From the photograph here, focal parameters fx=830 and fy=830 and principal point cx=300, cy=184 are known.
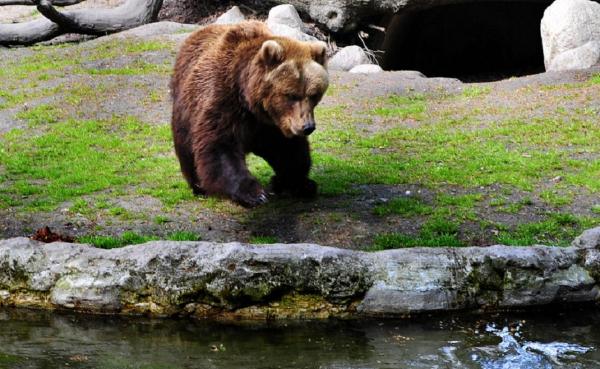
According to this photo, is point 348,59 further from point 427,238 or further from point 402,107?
point 427,238

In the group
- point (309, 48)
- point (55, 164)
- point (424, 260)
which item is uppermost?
point (309, 48)

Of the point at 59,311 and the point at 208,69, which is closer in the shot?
the point at 59,311

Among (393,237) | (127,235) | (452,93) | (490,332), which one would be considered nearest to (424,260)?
(490,332)

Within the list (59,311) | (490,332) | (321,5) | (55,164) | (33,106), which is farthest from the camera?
(321,5)

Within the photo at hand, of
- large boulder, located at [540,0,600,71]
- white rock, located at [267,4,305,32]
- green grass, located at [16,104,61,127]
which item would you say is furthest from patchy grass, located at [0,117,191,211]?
large boulder, located at [540,0,600,71]

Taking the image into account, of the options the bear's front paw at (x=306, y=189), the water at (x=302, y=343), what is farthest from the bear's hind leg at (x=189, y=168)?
the water at (x=302, y=343)

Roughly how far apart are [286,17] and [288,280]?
41.5 ft

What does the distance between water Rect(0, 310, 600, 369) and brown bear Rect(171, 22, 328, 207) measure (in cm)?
209

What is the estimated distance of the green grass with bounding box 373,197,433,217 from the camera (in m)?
8.53

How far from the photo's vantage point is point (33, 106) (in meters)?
13.9

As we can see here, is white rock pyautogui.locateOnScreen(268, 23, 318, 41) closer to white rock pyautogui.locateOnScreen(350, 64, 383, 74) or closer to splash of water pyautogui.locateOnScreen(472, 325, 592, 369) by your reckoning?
white rock pyautogui.locateOnScreen(350, 64, 383, 74)

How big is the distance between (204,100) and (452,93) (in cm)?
733

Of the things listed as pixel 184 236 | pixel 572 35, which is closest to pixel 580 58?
pixel 572 35

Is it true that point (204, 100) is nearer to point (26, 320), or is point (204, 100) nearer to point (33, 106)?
point (26, 320)
